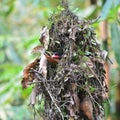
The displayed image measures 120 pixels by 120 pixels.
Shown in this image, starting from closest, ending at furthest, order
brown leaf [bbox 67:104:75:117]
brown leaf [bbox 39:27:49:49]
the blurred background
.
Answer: brown leaf [bbox 67:104:75:117]
brown leaf [bbox 39:27:49:49]
the blurred background

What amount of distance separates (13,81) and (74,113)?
150cm

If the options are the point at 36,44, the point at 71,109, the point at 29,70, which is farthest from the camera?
the point at 36,44

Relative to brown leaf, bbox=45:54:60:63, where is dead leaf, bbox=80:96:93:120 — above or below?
below

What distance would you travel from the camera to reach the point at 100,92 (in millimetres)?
1790

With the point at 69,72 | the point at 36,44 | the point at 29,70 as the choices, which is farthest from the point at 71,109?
the point at 36,44

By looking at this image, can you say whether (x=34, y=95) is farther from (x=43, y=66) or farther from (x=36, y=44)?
(x=36, y=44)

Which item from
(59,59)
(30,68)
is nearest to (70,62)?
(59,59)

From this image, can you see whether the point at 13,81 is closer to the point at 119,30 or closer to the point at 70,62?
the point at 119,30

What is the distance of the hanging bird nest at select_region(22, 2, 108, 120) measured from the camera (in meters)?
1.72

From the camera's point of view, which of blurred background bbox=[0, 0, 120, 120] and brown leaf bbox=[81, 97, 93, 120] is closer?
brown leaf bbox=[81, 97, 93, 120]

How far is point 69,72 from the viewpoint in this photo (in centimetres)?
174

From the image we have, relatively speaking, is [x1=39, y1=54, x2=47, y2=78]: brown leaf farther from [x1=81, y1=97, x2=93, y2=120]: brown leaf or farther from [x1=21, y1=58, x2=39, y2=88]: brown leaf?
[x1=81, y1=97, x2=93, y2=120]: brown leaf

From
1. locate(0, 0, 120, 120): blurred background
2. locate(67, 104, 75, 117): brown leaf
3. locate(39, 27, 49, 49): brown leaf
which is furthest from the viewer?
locate(0, 0, 120, 120): blurred background

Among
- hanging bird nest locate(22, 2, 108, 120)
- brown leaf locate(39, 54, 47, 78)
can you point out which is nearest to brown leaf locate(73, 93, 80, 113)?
hanging bird nest locate(22, 2, 108, 120)
